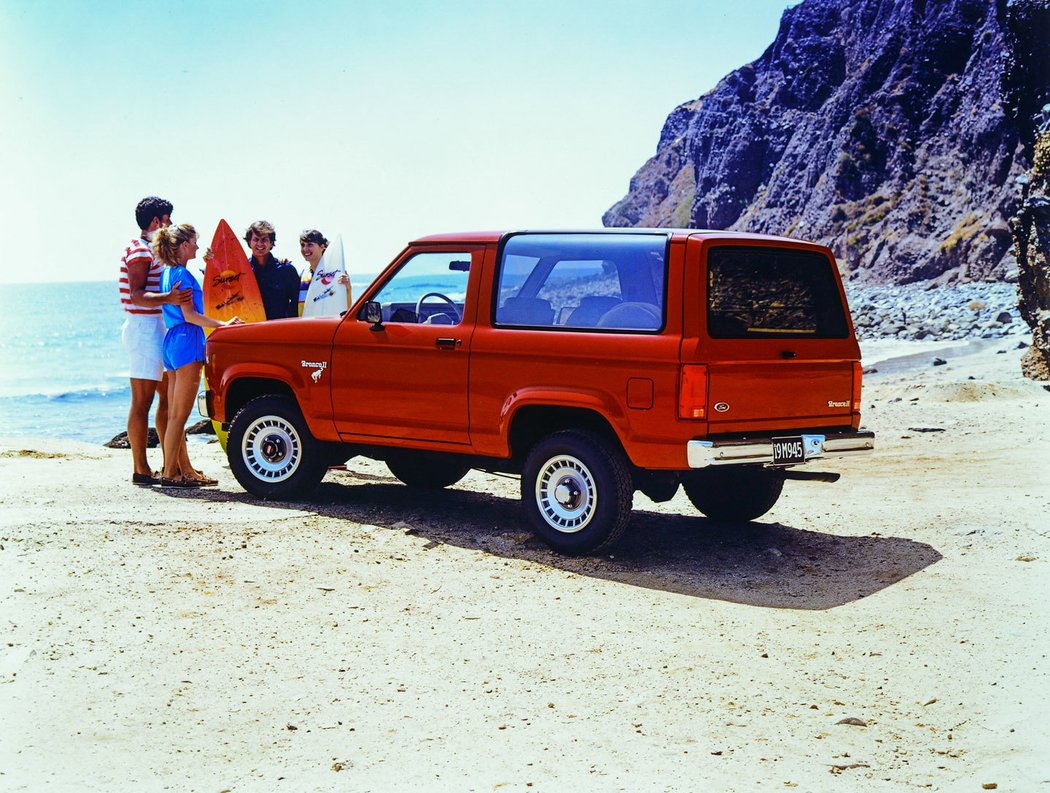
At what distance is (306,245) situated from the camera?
1043 cm

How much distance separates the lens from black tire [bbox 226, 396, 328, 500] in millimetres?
8758

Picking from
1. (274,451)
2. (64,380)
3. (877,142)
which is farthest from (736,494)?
(877,142)

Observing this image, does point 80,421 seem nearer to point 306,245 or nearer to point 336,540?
point 306,245

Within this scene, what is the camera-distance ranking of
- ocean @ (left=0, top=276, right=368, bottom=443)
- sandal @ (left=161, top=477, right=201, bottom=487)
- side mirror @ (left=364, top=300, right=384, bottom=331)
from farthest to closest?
1. ocean @ (left=0, top=276, right=368, bottom=443)
2. sandal @ (left=161, top=477, right=201, bottom=487)
3. side mirror @ (left=364, top=300, right=384, bottom=331)

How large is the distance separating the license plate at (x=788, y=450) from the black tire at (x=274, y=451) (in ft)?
11.7

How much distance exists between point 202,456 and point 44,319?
120027mm

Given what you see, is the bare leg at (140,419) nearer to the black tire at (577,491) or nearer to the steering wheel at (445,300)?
the steering wheel at (445,300)

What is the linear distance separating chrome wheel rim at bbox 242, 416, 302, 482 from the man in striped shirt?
4.22ft

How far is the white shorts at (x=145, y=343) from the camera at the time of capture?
31.3ft

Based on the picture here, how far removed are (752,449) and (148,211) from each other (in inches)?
219

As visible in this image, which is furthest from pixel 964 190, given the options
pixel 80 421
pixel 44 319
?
pixel 44 319

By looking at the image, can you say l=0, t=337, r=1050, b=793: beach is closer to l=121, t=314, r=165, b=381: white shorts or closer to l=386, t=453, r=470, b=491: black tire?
l=386, t=453, r=470, b=491: black tire

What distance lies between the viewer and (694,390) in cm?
662

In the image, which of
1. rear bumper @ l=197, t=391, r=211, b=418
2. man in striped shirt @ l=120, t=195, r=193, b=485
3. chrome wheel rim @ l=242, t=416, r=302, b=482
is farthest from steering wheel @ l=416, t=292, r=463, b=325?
man in striped shirt @ l=120, t=195, r=193, b=485
